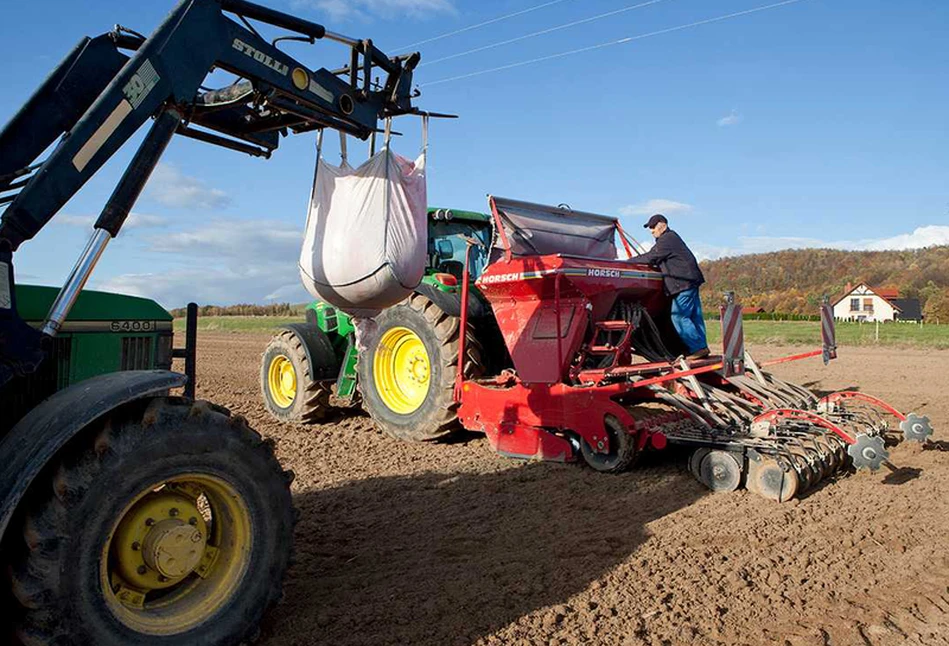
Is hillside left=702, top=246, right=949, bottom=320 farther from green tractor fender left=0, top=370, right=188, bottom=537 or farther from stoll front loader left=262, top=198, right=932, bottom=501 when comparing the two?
green tractor fender left=0, top=370, right=188, bottom=537

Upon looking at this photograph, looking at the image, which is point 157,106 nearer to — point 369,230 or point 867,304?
point 369,230

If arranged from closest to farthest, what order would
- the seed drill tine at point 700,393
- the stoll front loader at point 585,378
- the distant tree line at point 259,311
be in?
1. the stoll front loader at point 585,378
2. the seed drill tine at point 700,393
3. the distant tree line at point 259,311

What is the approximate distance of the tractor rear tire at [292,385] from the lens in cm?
761

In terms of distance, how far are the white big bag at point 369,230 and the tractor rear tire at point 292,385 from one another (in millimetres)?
3134

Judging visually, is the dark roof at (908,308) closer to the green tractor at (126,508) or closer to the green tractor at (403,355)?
the green tractor at (403,355)

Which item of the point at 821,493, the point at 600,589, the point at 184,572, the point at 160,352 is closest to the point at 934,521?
the point at 821,493

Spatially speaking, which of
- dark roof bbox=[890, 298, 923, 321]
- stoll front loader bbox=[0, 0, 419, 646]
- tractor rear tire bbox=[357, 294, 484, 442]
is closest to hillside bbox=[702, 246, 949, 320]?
dark roof bbox=[890, 298, 923, 321]

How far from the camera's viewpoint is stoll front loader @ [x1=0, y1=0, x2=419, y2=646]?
233 cm

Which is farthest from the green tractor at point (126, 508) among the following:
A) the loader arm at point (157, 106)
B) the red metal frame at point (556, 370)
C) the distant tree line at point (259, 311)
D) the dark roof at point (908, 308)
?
the dark roof at point (908, 308)

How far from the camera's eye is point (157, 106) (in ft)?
9.36

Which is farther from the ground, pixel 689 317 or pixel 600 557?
pixel 689 317

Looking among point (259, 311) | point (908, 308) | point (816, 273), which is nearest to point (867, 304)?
point (908, 308)

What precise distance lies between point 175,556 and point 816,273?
95390mm

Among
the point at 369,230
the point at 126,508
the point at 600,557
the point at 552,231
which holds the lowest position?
the point at 600,557
